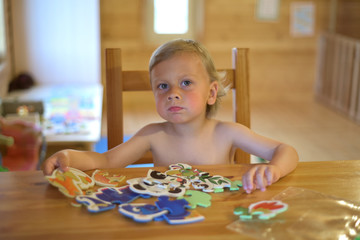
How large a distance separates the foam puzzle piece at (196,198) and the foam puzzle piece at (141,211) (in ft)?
0.20

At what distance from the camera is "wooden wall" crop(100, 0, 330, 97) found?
4605 mm

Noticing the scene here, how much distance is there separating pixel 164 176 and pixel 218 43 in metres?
3.98

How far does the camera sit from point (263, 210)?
30.7 inches

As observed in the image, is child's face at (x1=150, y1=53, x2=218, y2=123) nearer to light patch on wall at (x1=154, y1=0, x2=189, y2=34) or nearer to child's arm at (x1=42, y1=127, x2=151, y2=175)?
child's arm at (x1=42, y1=127, x2=151, y2=175)

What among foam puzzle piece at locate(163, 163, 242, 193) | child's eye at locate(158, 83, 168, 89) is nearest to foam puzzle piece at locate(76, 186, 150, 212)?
foam puzzle piece at locate(163, 163, 242, 193)

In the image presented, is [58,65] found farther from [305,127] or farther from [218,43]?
[305,127]

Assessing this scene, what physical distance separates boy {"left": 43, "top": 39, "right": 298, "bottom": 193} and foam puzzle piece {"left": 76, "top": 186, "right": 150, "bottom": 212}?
0.15 metres

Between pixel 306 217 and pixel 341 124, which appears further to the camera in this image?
pixel 341 124

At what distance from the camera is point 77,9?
156 inches

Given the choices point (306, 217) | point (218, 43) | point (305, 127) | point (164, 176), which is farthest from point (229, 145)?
point (218, 43)

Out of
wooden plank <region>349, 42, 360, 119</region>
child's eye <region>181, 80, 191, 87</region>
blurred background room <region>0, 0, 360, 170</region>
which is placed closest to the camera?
child's eye <region>181, 80, 191, 87</region>

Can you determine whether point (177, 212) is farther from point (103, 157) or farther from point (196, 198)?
point (103, 157)

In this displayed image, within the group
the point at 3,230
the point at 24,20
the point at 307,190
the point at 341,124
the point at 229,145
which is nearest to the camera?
the point at 3,230

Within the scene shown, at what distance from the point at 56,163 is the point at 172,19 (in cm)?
389
